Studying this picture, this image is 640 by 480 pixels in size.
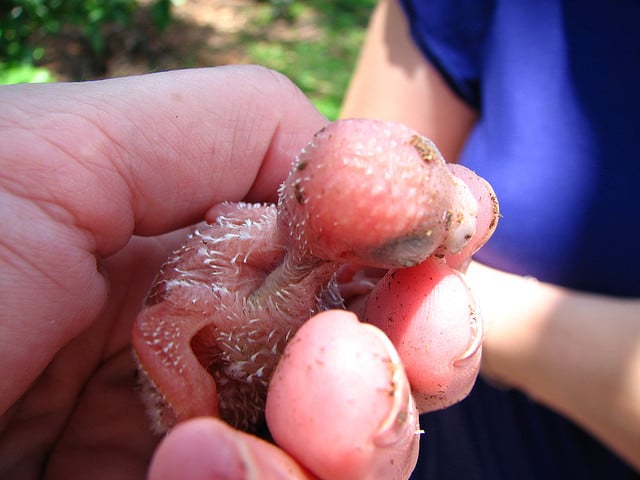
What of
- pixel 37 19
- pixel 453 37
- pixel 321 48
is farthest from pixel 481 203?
pixel 321 48

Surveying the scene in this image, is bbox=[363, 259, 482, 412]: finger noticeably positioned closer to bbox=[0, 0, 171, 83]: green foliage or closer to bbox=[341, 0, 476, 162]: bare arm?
bbox=[341, 0, 476, 162]: bare arm

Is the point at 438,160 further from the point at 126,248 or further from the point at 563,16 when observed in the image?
the point at 563,16

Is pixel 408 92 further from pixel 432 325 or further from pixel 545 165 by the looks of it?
pixel 432 325

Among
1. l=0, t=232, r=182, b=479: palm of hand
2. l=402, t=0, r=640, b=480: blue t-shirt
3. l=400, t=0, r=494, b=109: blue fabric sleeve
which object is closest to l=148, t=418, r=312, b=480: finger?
l=0, t=232, r=182, b=479: palm of hand

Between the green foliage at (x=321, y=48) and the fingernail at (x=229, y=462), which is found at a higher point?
the fingernail at (x=229, y=462)

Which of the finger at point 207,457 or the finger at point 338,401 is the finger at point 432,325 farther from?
the finger at point 207,457

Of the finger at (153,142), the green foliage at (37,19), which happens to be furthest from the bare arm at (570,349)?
the green foliage at (37,19)
